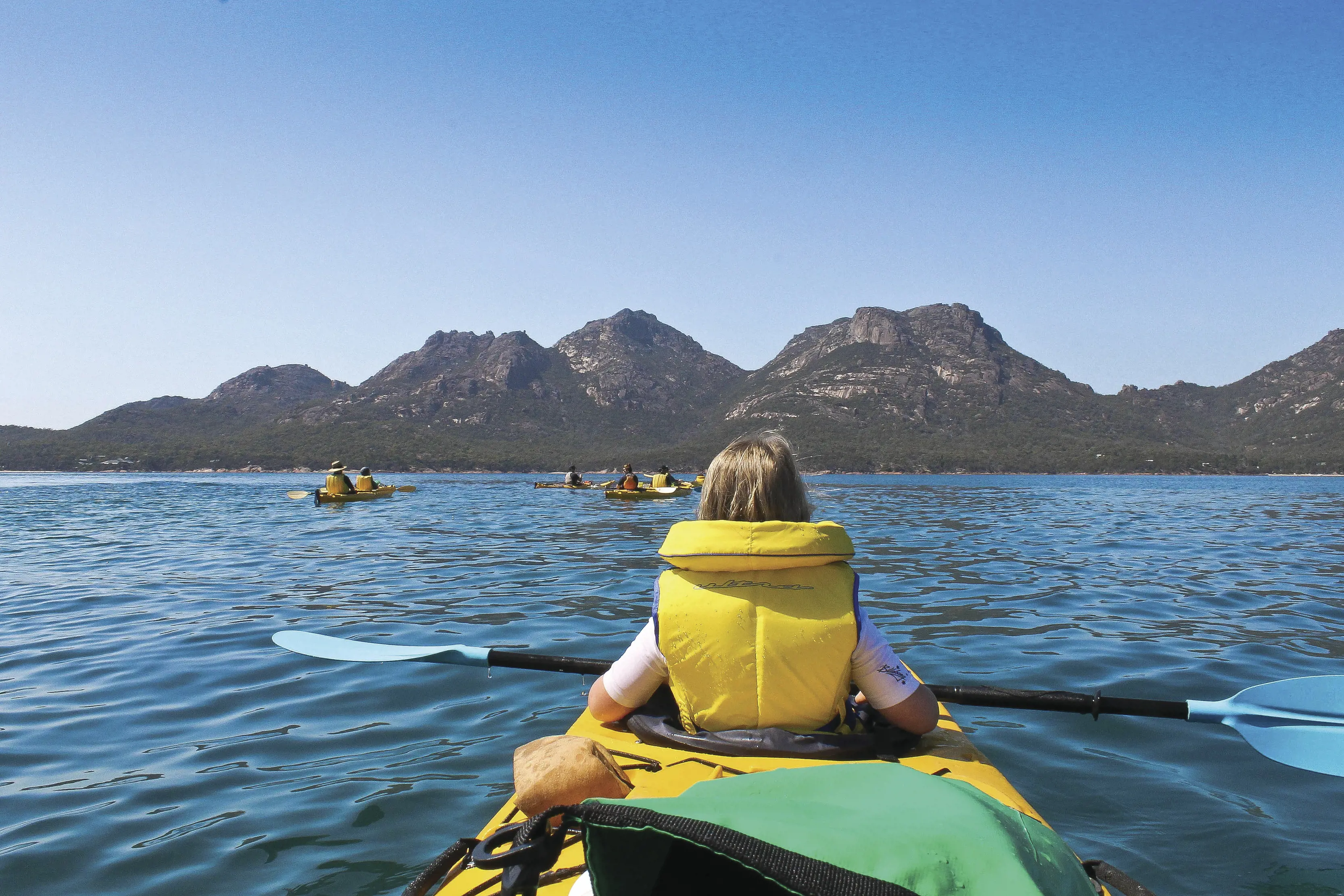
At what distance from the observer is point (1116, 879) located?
2658mm

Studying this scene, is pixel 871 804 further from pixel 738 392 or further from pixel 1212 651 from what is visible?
pixel 738 392

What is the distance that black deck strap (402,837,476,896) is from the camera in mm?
2236

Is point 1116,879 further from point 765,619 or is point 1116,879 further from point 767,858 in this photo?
point 767,858

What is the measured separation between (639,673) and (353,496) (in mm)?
30643

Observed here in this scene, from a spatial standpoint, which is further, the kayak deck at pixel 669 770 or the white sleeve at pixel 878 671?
the white sleeve at pixel 878 671

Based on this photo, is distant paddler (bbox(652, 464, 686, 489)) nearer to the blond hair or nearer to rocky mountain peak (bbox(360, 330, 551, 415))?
the blond hair

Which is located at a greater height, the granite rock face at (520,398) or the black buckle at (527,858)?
the granite rock face at (520,398)

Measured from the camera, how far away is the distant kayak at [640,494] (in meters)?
33.0

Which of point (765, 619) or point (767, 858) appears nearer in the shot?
point (767, 858)

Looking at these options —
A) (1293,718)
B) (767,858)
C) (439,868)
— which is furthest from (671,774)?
(1293,718)

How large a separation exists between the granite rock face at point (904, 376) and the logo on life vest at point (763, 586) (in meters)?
137

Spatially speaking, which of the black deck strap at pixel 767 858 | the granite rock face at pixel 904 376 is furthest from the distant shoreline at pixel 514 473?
the black deck strap at pixel 767 858

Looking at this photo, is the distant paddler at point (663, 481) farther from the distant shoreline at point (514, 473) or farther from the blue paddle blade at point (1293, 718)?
the distant shoreline at point (514, 473)

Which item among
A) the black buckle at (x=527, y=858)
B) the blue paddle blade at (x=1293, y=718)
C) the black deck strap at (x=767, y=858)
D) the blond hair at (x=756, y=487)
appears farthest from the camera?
the blue paddle blade at (x=1293, y=718)
